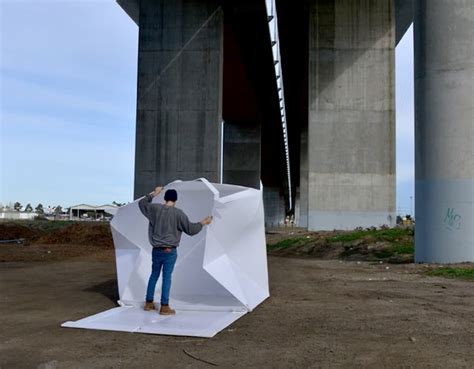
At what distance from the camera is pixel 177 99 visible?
27312 millimetres

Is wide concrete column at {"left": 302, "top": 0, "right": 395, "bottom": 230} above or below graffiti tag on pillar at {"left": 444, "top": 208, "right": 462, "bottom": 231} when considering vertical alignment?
above

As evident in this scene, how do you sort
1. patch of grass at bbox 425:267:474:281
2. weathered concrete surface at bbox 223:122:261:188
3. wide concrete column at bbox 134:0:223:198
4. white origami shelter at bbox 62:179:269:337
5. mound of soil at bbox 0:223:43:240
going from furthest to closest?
1. weathered concrete surface at bbox 223:122:261:188
2. wide concrete column at bbox 134:0:223:198
3. mound of soil at bbox 0:223:43:240
4. patch of grass at bbox 425:267:474:281
5. white origami shelter at bbox 62:179:269:337

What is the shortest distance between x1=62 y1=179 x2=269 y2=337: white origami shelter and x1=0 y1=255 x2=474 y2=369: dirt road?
372mm

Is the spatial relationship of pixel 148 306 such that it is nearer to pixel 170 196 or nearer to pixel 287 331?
pixel 170 196

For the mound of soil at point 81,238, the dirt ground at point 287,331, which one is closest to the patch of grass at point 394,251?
the dirt ground at point 287,331

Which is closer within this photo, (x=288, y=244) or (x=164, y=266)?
(x=164, y=266)

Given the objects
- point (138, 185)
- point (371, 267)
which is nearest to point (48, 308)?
point (371, 267)

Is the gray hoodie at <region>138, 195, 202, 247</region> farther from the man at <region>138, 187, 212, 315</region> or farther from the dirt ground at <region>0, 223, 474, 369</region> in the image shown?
the dirt ground at <region>0, 223, 474, 369</region>

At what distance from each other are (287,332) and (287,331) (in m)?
0.06

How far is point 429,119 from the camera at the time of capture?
13.0 meters

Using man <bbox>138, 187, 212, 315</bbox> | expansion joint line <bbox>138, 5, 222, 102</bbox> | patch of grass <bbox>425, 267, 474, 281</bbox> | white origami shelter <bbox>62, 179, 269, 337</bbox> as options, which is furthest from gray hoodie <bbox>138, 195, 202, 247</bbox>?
expansion joint line <bbox>138, 5, 222, 102</bbox>

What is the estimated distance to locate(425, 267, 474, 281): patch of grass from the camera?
35.8ft

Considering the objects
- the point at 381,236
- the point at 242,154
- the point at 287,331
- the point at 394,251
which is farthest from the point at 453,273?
the point at 242,154

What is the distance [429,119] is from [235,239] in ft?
24.7
